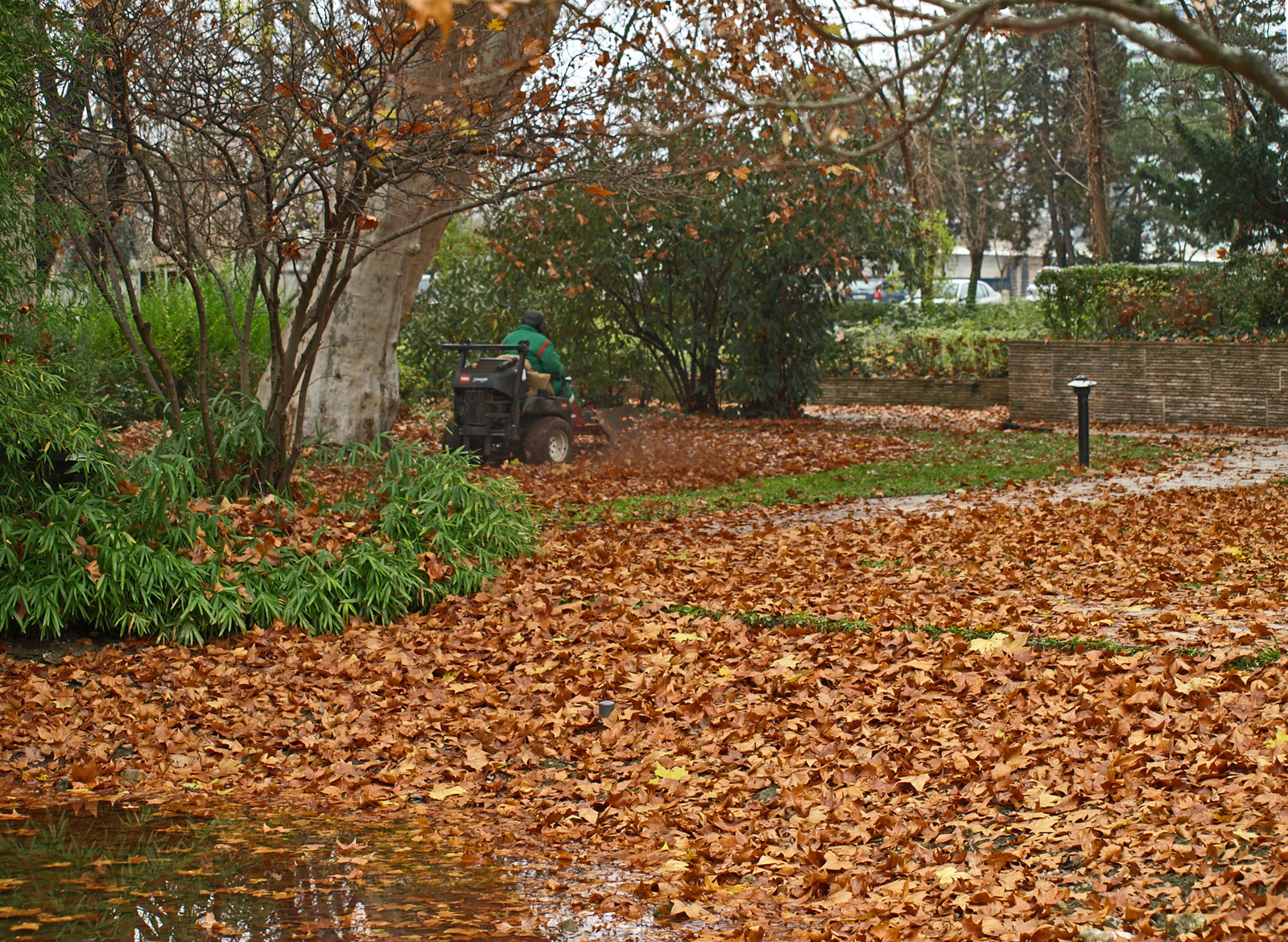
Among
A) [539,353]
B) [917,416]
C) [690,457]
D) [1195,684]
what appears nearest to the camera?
[1195,684]

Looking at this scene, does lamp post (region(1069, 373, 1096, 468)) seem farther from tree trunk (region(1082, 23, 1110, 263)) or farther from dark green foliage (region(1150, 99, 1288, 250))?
tree trunk (region(1082, 23, 1110, 263))

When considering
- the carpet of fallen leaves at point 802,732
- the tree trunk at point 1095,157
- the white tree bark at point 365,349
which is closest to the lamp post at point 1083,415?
the carpet of fallen leaves at point 802,732

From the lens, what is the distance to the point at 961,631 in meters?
6.39

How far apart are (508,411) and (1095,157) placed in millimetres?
16570

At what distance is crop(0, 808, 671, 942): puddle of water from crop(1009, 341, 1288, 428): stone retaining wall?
15973 millimetres

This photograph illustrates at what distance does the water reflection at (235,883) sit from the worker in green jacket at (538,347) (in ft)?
29.0

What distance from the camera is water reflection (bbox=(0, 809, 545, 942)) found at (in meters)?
3.90

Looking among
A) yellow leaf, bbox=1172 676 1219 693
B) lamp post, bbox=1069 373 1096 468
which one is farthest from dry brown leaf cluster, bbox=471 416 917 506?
yellow leaf, bbox=1172 676 1219 693

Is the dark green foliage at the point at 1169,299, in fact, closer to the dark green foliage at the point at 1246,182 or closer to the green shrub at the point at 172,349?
the dark green foliage at the point at 1246,182

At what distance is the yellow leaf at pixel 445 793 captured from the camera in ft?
16.8

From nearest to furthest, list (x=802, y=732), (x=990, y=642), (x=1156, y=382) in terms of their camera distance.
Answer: (x=802, y=732)
(x=990, y=642)
(x=1156, y=382)

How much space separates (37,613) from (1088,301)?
59.0 ft

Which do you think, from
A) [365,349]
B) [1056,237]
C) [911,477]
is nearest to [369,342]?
[365,349]

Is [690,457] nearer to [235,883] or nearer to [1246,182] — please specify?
[235,883]
